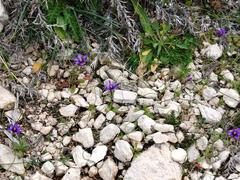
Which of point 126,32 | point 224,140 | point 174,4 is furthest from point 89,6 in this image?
point 224,140

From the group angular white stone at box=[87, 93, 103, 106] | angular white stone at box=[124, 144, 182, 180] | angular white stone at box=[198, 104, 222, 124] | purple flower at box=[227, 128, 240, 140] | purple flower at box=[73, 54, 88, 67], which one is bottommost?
angular white stone at box=[124, 144, 182, 180]

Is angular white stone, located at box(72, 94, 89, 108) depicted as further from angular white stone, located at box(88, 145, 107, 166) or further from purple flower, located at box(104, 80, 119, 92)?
angular white stone, located at box(88, 145, 107, 166)

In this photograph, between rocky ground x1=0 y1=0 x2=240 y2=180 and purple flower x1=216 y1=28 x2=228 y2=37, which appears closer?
rocky ground x1=0 y1=0 x2=240 y2=180

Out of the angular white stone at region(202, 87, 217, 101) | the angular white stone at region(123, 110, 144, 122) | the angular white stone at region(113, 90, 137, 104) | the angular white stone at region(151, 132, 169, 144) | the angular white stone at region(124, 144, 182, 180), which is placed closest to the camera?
the angular white stone at region(124, 144, 182, 180)

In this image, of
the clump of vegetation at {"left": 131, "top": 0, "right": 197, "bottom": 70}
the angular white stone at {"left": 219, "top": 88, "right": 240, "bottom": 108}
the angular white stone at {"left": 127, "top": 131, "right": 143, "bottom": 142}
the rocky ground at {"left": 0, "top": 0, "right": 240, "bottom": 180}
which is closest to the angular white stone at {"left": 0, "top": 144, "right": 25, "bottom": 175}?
the rocky ground at {"left": 0, "top": 0, "right": 240, "bottom": 180}

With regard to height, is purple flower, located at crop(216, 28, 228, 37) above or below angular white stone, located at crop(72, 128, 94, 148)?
above

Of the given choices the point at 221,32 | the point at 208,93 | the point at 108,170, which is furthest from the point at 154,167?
the point at 221,32

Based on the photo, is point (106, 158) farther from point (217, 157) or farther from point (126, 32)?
point (126, 32)
